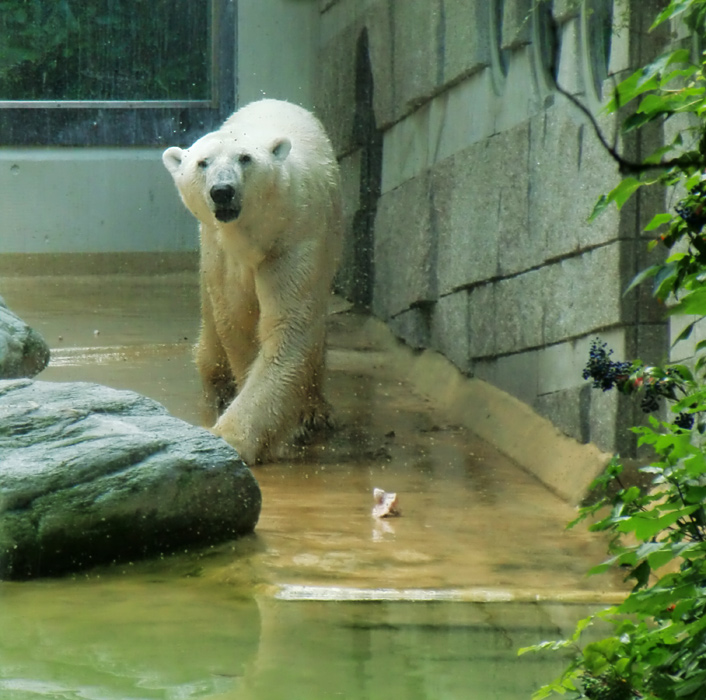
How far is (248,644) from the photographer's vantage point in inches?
106

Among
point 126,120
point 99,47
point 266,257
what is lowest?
point 266,257

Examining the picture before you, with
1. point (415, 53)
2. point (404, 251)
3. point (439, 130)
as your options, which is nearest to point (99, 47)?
point (415, 53)

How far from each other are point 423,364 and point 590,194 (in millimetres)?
2411

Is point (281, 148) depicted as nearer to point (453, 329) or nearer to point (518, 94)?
point (518, 94)

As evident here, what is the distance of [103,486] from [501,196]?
2.72m

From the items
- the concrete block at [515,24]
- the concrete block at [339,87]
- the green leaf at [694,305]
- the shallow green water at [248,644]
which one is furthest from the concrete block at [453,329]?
the green leaf at [694,305]

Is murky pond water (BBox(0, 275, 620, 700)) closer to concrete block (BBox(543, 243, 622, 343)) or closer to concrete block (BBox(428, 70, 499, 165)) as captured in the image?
concrete block (BBox(543, 243, 622, 343))

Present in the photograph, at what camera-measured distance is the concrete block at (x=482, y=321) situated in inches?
222

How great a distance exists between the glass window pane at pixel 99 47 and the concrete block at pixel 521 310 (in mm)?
5686

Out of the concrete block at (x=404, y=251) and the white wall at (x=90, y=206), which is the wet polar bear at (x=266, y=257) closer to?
the concrete block at (x=404, y=251)

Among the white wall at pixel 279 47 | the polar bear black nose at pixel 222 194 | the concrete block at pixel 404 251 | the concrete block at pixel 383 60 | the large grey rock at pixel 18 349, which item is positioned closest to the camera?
the polar bear black nose at pixel 222 194

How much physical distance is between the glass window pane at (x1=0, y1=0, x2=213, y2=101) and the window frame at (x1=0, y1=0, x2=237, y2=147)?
1.12ft

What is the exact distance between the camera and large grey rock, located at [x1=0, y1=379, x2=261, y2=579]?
3.30 meters

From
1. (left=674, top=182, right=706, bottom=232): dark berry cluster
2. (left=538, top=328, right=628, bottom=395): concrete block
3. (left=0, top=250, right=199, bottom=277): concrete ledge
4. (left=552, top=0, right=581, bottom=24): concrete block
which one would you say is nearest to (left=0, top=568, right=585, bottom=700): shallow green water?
(left=674, top=182, right=706, bottom=232): dark berry cluster
